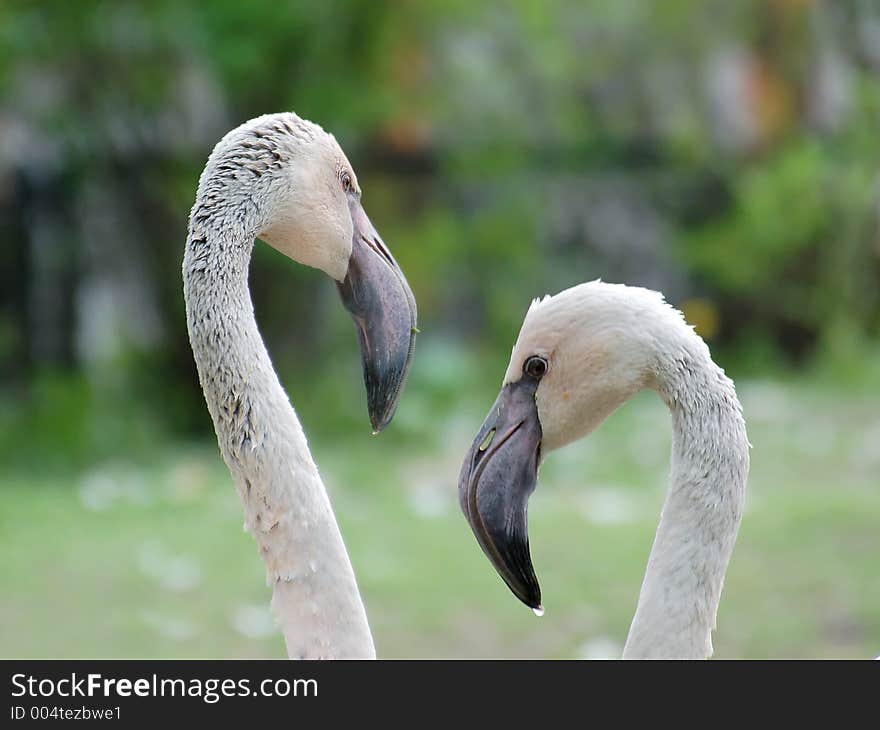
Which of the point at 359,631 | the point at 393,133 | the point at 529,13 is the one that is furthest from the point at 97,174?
the point at 359,631

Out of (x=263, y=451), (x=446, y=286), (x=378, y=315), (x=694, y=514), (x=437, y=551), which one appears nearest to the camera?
(x=694, y=514)

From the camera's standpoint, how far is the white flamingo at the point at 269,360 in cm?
208

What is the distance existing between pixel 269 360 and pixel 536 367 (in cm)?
43

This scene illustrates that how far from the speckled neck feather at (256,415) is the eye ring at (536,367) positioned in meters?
0.38

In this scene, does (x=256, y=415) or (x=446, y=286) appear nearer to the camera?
(x=256, y=415)

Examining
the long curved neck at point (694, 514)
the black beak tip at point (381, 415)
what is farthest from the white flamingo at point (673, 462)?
the black beak tip at point (381, 415)

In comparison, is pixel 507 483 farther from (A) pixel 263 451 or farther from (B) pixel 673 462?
(A) pixel 263 451

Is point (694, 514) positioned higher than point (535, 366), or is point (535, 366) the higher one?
point (535, 366)

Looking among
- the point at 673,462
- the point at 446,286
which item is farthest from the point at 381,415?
the point at 446,286

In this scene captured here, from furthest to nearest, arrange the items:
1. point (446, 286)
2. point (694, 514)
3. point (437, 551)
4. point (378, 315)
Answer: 1. point (446, 286)
2. point (437, 551)
3. point (378, 315)
4. point (694, 514)

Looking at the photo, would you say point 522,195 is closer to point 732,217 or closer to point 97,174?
point 732,217

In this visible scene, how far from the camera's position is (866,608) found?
408 cm

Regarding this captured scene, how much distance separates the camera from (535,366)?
Answer: 2082 mm

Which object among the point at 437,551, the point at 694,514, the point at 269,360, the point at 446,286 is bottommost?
the point at 694,514
